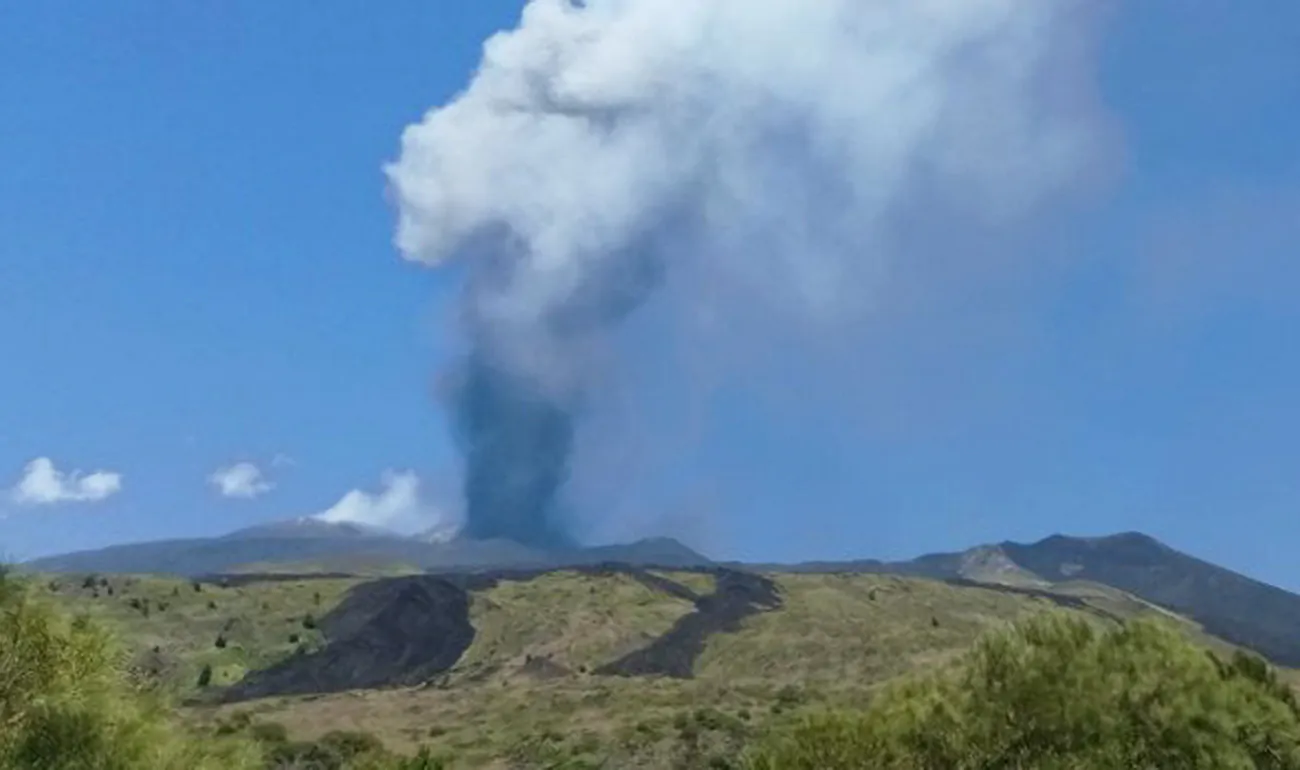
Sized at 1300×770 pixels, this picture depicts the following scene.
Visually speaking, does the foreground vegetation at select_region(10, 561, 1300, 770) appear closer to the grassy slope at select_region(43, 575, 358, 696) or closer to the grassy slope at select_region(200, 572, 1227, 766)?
the grassy slope at select_region(200, 572, 1227, 766)

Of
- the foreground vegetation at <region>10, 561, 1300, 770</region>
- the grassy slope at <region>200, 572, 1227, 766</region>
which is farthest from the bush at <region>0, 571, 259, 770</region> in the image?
the grassy slope at <region>200, 572, 1227, 766</region>

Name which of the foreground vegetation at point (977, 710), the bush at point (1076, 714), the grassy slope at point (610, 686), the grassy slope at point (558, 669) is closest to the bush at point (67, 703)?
the foreground vegetation at point (977, 710)

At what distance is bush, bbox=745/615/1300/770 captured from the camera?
136 ft

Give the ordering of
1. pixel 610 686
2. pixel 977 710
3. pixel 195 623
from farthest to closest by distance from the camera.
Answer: pixel 195 623 < pixel 610 686 < pixel 977 710

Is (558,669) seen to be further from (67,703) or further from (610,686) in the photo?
(67,703)

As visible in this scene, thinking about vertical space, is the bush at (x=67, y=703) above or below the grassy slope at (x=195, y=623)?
below

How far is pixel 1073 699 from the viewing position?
139 feet

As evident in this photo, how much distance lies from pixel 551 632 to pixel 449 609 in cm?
2227

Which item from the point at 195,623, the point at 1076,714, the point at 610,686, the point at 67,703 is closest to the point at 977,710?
the point at 1076,714

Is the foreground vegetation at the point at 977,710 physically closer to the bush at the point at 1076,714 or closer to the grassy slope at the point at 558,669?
the bush at the point at 1076,714

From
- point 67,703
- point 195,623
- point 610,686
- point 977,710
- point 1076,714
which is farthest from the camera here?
point 195,623

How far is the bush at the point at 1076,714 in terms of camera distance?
41469 mm

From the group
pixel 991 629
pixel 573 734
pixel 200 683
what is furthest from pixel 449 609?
pixel 991 629

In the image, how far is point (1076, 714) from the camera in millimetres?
41906
